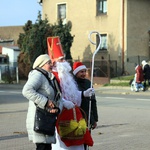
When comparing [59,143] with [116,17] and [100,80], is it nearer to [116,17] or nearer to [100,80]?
[100,80]

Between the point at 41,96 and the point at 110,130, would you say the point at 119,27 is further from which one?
the point at 41,96

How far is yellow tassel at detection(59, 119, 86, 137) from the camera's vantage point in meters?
5.71

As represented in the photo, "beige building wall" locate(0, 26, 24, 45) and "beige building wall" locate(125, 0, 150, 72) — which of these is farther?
"beige building wall" locate(0, 26, 24, 45)

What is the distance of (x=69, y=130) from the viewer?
572 cm

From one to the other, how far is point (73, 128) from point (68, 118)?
0.54 ft

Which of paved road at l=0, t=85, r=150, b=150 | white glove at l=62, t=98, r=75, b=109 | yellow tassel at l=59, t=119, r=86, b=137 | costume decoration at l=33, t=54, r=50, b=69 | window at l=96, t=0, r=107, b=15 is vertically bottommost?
paved road at l=0, t=85, r=150, b=150

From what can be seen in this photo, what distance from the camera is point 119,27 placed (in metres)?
35.2

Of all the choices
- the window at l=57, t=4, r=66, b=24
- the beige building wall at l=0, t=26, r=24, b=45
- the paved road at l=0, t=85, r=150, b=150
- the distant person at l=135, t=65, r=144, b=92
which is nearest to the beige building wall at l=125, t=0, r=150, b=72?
the window at l=57, t=4, r=66, b=24

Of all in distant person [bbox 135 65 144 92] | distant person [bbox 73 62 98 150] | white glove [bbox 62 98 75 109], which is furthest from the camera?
distant person [bbox 135 65 144 92]

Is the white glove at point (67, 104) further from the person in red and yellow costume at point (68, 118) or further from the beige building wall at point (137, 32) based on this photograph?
the beige building wall at point (137, 32)

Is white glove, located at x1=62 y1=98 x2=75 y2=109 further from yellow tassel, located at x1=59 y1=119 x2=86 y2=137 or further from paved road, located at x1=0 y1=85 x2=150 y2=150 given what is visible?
paved road, located at x1=0 y1=85 x2=150 y2=150

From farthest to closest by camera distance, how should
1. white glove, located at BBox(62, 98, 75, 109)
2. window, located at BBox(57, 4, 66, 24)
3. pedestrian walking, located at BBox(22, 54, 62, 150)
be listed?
window, located at BBox(57, 4, 66, 24) → white glove, located at BBox(62, 98, 75, 109) → pedestrian walking, located at BBox(22, 54, 62, 150)

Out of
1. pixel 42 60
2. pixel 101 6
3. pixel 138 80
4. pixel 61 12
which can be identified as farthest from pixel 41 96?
pixel 61 12

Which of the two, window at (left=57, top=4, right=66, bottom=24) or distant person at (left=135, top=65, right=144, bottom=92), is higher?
window at (left=57, top=4, right=66, bottom=24)
